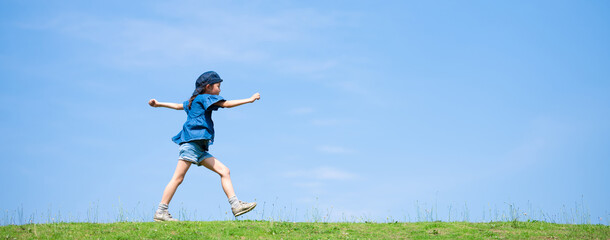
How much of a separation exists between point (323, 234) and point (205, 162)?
107 inches

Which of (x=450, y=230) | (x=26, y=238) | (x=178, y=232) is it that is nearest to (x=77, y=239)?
(x=26, y=238)

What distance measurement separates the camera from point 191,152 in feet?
38.4

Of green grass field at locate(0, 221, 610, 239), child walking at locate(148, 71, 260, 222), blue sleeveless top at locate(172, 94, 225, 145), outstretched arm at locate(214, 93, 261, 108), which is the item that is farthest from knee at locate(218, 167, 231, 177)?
outstretched arm at locate(214, 93, 261, 108)

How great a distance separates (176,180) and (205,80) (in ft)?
6.90

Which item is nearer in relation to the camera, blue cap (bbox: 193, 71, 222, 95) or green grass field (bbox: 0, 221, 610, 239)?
green grass field (bbox: 0, 221, 610, 239)

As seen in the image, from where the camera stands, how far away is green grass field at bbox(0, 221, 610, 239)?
10984 millimetres

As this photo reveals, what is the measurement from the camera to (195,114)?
12.0m

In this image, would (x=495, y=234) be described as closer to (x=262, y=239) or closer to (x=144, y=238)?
(x=262, y=239)

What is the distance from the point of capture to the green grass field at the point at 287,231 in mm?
10984

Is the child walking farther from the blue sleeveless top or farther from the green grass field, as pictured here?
the green grass field

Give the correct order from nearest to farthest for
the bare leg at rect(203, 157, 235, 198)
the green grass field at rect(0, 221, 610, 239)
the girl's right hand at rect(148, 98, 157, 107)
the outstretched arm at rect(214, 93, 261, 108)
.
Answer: the green grass field at rect(0, 221, 610, 239) → the outstretched arm at rect(214, 93, 261, 108) → the bare leg at rect(203, 157, 235, 198) → the girl's right hand at rect(148, 98, 157, 107)

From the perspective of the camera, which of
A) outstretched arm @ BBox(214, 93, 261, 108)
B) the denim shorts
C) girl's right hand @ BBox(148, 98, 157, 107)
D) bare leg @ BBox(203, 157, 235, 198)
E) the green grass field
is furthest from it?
girl's right hand @ BBox(148, 98, 157, 107)

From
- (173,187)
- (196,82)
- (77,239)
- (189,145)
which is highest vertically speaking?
(196,82)

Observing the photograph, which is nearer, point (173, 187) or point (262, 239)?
point (262, 239)
